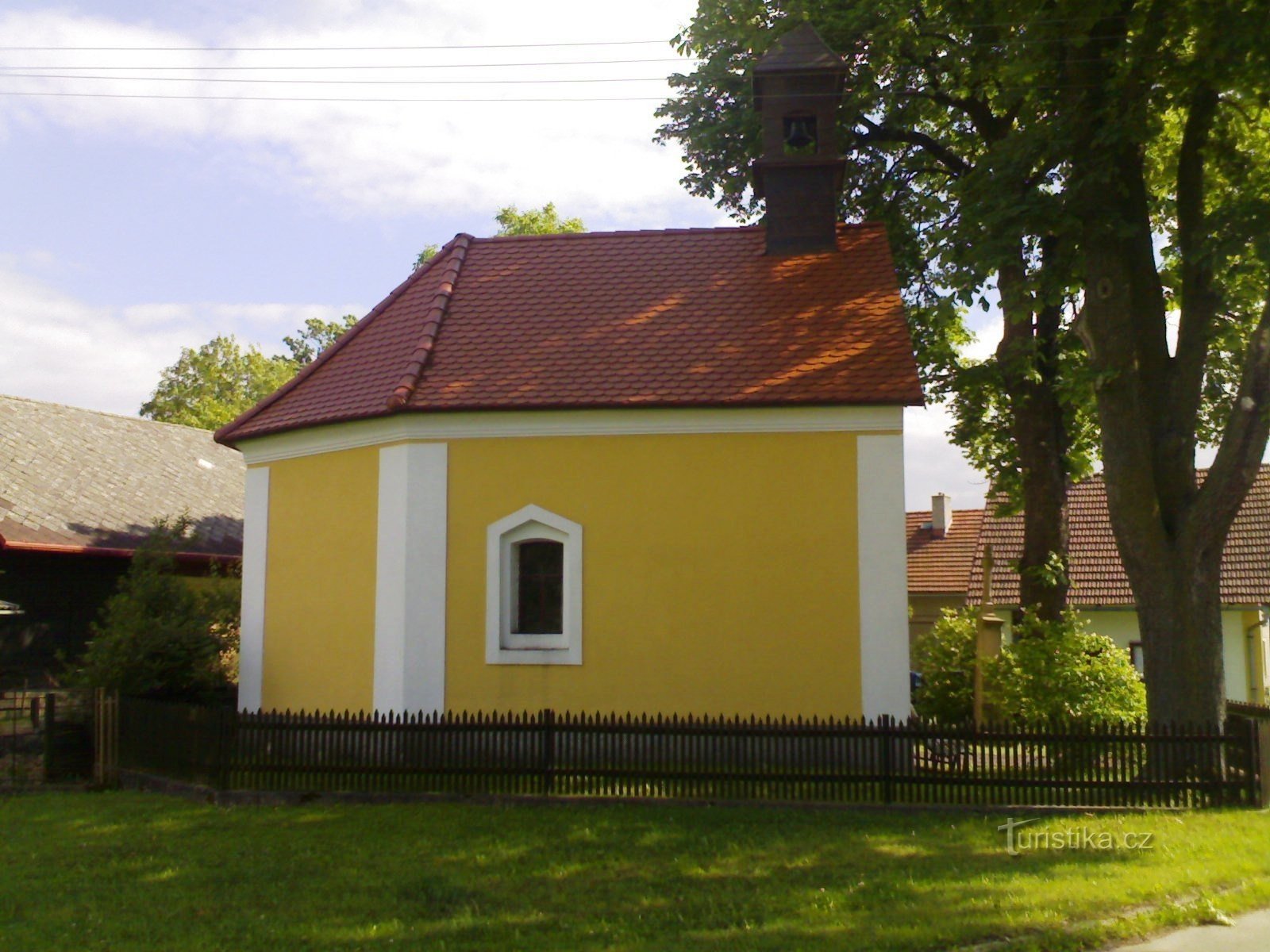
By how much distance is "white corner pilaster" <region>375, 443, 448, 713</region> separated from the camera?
13.1 m

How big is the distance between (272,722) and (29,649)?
998 centimetres

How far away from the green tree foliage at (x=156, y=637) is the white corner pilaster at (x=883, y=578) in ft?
27.2

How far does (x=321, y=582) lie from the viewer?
14156 millimetres

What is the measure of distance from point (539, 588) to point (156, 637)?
4869 mm

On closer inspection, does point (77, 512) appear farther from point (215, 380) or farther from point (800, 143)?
point (215, 380)

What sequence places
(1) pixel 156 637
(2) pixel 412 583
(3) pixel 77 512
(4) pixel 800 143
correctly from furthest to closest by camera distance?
1. (3) pixel 77 512
2. (4) pixel 800 143
3. (1) pixel 156 637
4. (2) pixel 412 583

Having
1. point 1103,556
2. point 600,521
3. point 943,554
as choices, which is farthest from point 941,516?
point 600,521

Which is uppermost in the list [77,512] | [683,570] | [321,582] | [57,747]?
[77,512]

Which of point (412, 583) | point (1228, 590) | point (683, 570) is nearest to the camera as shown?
point (683, 570)

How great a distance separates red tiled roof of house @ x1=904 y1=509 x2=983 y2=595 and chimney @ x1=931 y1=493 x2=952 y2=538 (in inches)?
5.0

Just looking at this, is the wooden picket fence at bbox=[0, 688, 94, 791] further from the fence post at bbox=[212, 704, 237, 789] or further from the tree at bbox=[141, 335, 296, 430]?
the tree at bbox=[141, 335, 296, 430]

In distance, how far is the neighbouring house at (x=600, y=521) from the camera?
42.1 ft

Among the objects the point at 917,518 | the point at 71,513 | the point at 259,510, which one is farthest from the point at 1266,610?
the point at 71,513

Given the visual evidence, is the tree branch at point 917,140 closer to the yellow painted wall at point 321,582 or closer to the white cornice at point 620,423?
the white cornice at point 620,423
